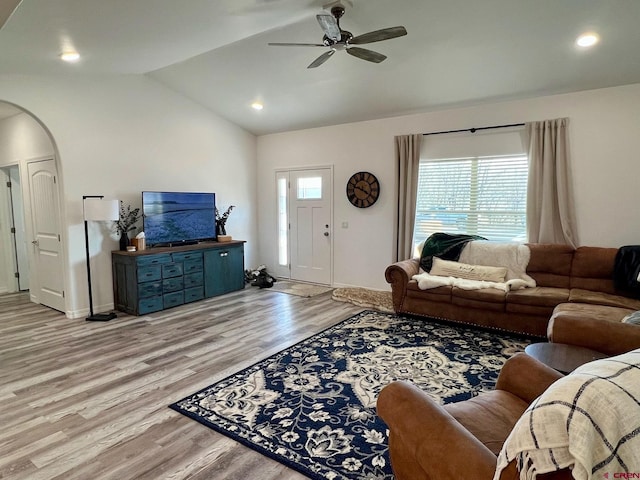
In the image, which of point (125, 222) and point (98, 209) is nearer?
point (98, 209)

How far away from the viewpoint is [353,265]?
19.8ft

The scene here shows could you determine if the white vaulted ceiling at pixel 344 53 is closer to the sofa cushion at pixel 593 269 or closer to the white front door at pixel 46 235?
the white front door at pixel 46 235

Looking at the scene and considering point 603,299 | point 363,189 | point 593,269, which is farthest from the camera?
point 363,189

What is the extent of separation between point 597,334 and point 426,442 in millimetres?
1918

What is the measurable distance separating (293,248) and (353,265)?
1.29 m

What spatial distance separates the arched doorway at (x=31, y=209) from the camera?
479cm

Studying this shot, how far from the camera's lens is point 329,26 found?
9.12 feet

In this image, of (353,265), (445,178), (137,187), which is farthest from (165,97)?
(445,178)

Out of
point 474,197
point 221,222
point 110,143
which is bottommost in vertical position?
point 221,222

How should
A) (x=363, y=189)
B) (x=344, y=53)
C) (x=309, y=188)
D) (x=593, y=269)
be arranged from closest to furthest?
1. (x=593, y=269)
2. (x=344, y=53)
3. (x=363, y=189)
4. (x=309, y=188)

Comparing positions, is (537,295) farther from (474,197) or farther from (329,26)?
(329,26)

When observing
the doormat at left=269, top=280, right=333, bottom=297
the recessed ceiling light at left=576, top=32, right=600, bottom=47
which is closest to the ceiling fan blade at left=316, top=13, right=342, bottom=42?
the recessed ceiling light at left=576, top=32, right=600, bottom=47

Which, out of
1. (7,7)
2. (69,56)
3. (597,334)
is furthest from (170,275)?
(597,334)

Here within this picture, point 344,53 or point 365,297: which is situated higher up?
point 344,53
